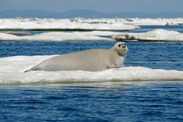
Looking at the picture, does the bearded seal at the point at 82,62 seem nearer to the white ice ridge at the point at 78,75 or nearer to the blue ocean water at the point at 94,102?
the white ice ridge at the point at 78,75

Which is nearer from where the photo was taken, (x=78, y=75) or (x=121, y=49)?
(x=78, y=75)

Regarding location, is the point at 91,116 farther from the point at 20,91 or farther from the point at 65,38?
the point at 65,38

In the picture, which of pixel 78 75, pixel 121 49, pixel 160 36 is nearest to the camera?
pixel 78 75

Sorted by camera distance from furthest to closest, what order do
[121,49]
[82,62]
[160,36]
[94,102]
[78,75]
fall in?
[160,36] → [121,49] → [82,62] → [78,75] → [94,102]

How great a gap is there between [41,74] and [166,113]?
656cm

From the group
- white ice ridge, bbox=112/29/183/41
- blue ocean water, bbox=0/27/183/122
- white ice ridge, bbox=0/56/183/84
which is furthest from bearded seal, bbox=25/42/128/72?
white ice ridge, bbox=112/29/183/41

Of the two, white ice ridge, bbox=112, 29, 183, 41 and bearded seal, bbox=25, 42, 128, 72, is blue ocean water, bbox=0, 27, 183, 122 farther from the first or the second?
white ice ridge, bbox=112, 29, 183, 41

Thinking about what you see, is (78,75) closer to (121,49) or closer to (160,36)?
(121,49)

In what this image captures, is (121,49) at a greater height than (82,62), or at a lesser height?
greater

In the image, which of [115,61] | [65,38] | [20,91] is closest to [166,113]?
[20,91]

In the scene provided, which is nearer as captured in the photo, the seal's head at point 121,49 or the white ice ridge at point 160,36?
the seal's head at point 121,49

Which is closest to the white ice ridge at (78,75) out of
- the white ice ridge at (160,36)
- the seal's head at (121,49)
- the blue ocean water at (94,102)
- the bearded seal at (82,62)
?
the blue ocean water at (94,102)

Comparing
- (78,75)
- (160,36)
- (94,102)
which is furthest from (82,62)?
(160,36)

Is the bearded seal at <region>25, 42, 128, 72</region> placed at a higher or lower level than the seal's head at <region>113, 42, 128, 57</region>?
lower
